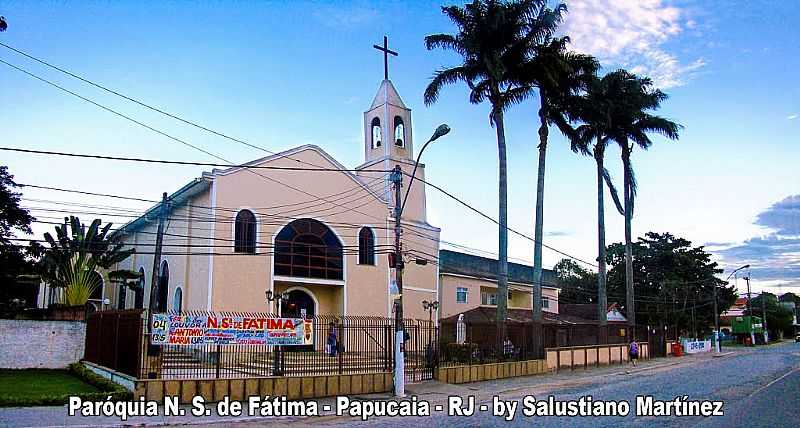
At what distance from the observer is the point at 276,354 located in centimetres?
1866

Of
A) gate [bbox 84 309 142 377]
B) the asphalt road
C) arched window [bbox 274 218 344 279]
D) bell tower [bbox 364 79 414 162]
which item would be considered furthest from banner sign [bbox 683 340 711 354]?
gate [bbox 84 309 142 377]

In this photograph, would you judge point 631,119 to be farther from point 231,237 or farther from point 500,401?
point 500,401

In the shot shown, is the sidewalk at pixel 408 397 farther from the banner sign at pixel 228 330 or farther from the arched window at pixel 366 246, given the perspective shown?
the arched window at pixel 366 246

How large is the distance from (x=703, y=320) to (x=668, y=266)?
6528mm

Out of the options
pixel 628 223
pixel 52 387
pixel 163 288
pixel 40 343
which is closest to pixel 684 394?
pixel 52 387

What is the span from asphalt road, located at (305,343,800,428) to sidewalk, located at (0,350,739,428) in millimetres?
649

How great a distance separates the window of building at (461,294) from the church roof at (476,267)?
1.01 metres

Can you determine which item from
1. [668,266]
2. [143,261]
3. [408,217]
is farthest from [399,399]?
[668,266]

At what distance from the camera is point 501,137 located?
31.5 metres

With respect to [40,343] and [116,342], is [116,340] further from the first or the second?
[40,343]

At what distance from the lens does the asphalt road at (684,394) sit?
1341cm

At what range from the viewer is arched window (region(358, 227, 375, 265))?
112ft

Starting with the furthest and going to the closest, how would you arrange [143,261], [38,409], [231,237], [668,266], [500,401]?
1. [668,266]
2. [143,261]
3. [231,237]
4. [500,401]
5. [38,409]

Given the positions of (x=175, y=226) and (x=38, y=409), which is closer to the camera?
(x=38, y=409)
